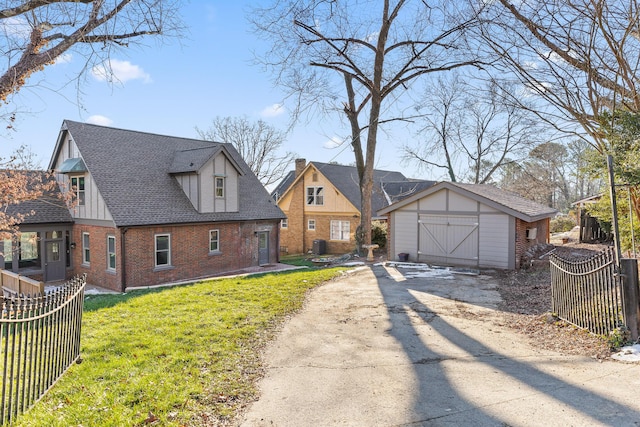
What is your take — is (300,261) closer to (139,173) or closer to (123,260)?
(139,173)

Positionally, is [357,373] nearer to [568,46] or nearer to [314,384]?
[314,384]

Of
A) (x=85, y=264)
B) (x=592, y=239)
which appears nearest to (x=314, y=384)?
(x=85, y=264)

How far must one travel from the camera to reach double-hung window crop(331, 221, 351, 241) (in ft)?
96.0

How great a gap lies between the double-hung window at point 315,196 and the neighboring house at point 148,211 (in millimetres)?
8793

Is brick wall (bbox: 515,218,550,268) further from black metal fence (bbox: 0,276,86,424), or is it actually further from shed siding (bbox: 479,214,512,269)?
black metal fence (bbox: 0,276,86,424)

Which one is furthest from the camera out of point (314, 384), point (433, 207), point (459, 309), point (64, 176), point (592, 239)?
point (592, 239)

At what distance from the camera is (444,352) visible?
22.4ft

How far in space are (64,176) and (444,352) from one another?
63.3 feet

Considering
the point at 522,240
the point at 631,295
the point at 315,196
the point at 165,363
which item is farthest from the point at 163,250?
the point at 631,295

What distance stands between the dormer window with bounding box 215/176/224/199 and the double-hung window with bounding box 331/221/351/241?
37.3 ft

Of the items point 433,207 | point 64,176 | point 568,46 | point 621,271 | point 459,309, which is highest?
point 568,46

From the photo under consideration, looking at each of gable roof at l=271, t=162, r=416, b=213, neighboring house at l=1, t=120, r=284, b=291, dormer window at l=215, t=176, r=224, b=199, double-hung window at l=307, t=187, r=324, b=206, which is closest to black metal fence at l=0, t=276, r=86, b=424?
neighboring house at l=1, t=120, r=284, b=291

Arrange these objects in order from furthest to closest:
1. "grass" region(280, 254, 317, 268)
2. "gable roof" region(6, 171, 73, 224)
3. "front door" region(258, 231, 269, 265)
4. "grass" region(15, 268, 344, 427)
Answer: "grass" region(280, 254, 317, 268)
"front door" region(258, 231, 269, 265)
"gable roof" region(6, 171, 73, 224)
"grass" region(15, 268, 344, 427)

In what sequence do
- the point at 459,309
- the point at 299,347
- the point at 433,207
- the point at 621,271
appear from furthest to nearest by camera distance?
1. the point at 433,207
2. the point at 459,309
3. the point at 299,347
4. the point at 621,271
